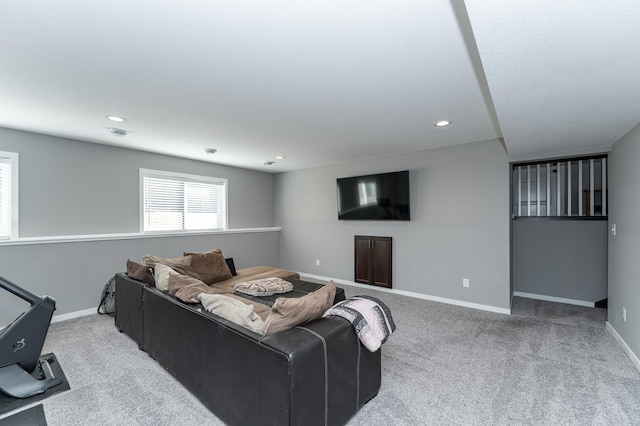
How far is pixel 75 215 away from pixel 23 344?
2.43 meters

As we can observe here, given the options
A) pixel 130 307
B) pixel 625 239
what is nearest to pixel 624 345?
pixel 625 239

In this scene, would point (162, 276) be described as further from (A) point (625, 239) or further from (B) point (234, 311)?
(A) point (625, 239)

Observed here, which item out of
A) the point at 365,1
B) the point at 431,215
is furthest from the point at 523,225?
the point at 365,1

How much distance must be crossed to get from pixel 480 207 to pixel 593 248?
1855 millimetres

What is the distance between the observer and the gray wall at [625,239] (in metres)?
2.52

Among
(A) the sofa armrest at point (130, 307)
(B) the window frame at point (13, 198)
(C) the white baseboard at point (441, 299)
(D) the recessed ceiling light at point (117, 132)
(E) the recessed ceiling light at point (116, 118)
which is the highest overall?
(E) the recessed ceiling light at point (116, 118)

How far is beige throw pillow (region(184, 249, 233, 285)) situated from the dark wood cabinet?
2.31 meters

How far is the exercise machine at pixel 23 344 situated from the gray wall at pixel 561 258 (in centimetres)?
584

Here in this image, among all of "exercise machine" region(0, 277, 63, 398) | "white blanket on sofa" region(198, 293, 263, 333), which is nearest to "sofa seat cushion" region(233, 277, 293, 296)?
"white blanket on sofa" region(198, 293, 263, 333)

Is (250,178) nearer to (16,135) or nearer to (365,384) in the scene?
(16,135)

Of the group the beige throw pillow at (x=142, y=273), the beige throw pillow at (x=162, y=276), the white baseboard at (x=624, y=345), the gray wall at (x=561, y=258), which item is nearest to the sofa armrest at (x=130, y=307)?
the beige throw pillow at (x=142, y=273)

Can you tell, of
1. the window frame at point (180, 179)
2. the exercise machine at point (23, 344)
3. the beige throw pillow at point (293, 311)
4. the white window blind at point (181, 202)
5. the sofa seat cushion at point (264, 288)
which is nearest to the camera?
the beige throw pillow at point (293, 311)

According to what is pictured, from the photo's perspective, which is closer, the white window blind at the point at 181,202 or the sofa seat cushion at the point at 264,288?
the sofa seat cushion at the point at 264,288

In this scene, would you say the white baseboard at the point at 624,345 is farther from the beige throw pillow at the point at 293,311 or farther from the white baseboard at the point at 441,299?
the beige throw pillow at the point at 293,311
